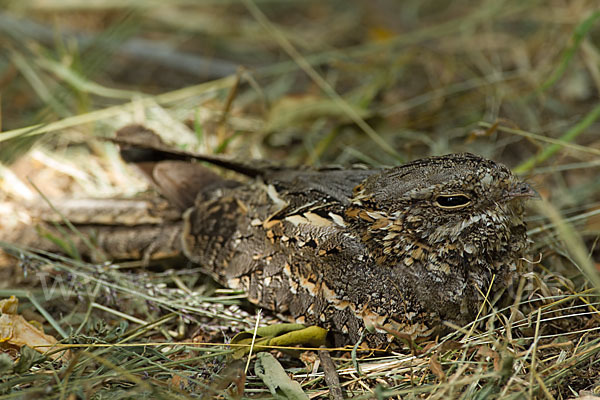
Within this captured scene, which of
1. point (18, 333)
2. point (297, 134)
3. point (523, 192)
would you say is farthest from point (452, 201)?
point (297, 134)

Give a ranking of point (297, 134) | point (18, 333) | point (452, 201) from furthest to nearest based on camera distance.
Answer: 1. point (297, 134)
2. point (18, 333)
3. point (452, 201)

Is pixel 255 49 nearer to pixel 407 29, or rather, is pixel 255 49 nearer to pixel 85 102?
pixel 407 29

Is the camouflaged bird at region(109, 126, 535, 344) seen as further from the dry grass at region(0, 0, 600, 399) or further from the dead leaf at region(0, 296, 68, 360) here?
the dead leaf at region(0, 296, 68, 360)

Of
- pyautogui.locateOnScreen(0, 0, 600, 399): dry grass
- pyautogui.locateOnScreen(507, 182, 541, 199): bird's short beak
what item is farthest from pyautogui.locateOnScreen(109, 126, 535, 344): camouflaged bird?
pyautogui.locateOnScreen(0, 0, 600, 399): dry grass

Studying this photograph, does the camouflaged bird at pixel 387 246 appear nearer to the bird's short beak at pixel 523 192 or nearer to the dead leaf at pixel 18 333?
the bird's short beak at pixel 523 192

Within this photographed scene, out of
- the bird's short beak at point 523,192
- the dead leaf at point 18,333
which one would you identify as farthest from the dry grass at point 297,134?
the bird's short beak at point 523,192

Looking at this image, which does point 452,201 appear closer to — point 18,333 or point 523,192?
point 523,192

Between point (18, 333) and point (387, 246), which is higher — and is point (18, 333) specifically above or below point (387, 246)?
below
